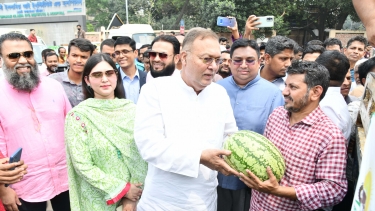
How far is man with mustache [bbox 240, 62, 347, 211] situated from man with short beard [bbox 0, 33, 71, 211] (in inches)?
78.3

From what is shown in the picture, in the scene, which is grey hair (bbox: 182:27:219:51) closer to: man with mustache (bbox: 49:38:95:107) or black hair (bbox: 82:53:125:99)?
black hair (bbox: 82:53:125:99)

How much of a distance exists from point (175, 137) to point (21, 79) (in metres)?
1.80

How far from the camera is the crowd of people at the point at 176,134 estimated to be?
7.21 ft

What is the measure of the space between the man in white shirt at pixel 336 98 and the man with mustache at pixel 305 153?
1.23 ft

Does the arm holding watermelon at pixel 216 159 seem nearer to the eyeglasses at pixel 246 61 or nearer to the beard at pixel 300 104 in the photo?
the beard at pixel 300 104

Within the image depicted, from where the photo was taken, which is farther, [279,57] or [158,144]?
[279,57]

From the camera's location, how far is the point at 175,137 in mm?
2268

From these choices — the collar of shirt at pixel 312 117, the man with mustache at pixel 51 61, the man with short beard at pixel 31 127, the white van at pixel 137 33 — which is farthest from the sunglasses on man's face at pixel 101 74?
the white van at pixel 137 33

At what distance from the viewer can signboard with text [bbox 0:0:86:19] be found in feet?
93.5

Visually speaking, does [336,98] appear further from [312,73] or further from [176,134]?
[176,134]

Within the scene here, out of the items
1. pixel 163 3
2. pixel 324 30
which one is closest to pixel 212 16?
pixel 324 30

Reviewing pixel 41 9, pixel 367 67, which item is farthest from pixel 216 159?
pixel 41 9

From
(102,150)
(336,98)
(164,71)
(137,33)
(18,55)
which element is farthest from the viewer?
(137,33)

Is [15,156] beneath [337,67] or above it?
beneath
